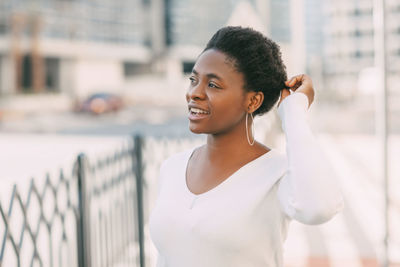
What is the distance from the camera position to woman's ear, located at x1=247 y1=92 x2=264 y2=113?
151 centimetres

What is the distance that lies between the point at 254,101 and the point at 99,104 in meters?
31.4

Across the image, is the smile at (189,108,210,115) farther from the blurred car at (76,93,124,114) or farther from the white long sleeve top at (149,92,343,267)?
the blurred car at (76,93,124,114)

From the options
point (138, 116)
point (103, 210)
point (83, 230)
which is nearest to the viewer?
point (83, 230)

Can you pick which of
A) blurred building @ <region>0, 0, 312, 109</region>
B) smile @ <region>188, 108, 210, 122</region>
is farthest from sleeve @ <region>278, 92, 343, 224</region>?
blurred building @ <region>0, 0, 312, 109</region>

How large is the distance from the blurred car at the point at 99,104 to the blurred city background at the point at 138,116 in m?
0.10

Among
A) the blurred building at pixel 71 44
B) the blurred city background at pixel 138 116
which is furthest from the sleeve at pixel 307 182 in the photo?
the blurred building at pixel 71 44

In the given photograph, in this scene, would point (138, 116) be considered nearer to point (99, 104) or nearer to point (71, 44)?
point (99, 104)

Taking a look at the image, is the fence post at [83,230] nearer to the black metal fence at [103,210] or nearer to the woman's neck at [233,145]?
the black metal fence at [103,210]

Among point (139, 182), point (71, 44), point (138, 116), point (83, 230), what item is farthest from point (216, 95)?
point (71, 44)

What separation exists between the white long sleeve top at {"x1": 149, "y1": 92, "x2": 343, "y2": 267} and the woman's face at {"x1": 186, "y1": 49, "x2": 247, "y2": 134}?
5.1 inches

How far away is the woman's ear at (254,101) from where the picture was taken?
151 cm

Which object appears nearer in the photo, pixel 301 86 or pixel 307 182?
pixel 307 182

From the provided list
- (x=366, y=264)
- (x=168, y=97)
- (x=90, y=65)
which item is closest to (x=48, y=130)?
(x=366, y=264)

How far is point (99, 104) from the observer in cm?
3222
